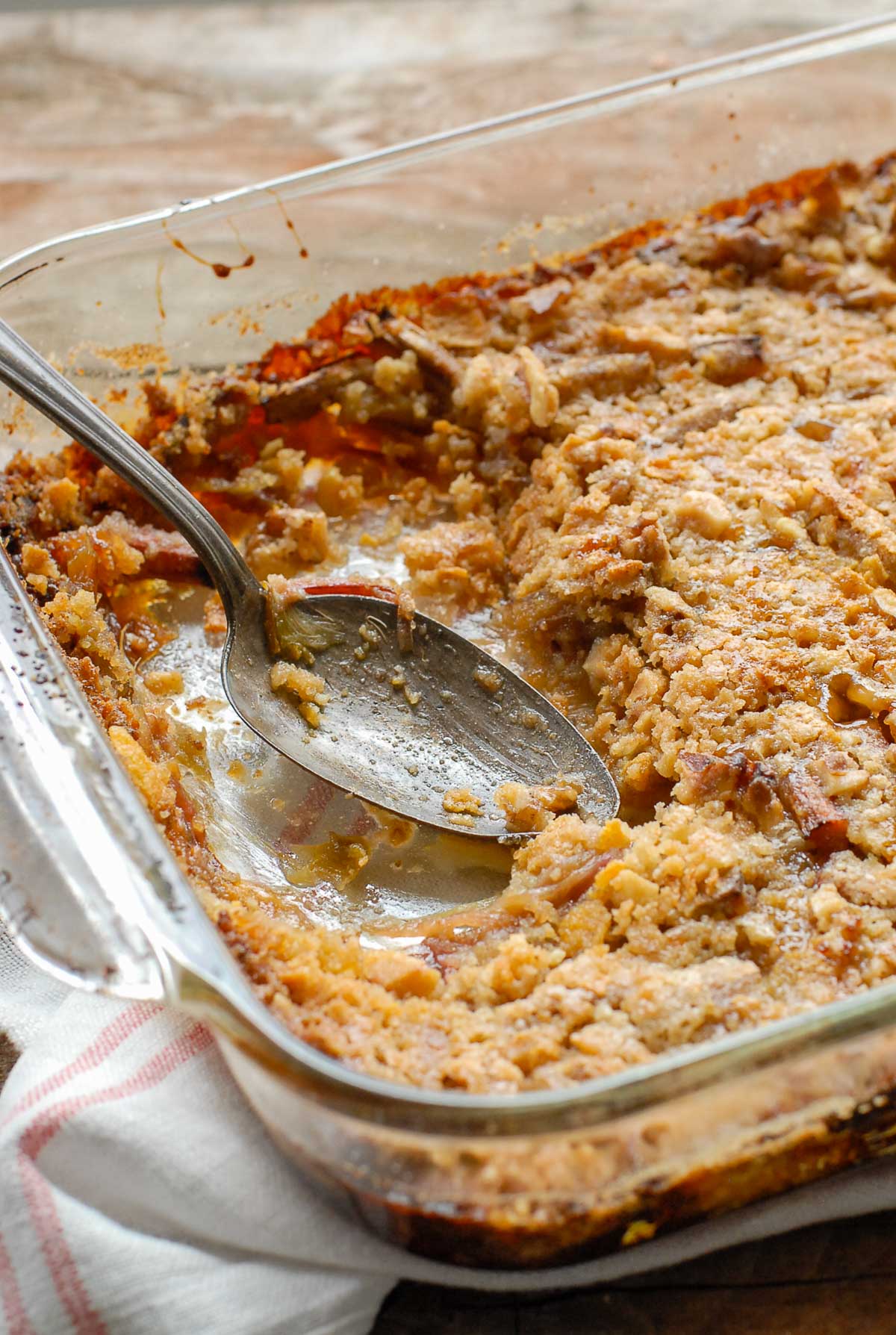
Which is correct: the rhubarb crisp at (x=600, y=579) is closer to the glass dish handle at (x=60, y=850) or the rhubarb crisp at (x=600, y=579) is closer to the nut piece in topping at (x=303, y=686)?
the nut piece in topping at (x=303, y=686)

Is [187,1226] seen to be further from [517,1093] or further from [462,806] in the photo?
[462,806]

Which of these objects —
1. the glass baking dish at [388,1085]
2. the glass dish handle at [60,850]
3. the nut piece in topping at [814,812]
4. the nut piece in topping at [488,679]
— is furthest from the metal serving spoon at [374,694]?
the glass dish handle at [60,850]

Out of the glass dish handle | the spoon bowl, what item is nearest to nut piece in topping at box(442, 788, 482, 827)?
the spoon bowl

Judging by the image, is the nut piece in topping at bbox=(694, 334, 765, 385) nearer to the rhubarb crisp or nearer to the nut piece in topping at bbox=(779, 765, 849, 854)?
the rhubarb crisp

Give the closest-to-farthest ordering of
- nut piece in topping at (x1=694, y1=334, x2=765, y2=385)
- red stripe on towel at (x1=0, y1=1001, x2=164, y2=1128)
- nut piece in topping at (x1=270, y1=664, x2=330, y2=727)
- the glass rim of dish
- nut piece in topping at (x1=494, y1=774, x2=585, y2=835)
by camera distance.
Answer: the glass rim of dish, red stripe on towel at (x1=0, y1=1001, x2=164, y2=1128), nut piece in topping at (x1=494, y1=774, x2=585, y2=835), nut piece in topping at (x1=270, y1=664, x2=330, y2=727), nut piece in topping at (x1=694, y1=334, x2=765, y2=385)

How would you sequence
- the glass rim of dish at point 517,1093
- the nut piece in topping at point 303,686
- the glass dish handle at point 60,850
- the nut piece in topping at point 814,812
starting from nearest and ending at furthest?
the glass rim of dish at point 517,1093 → the glass dish handle at point 60,850 → the nut piece in topping at point 814,812 → the nut piece in topping at point 303,686

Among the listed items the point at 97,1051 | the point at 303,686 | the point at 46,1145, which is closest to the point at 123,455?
the point at 303,686

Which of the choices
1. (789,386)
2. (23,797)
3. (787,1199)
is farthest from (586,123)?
(787,1199)
